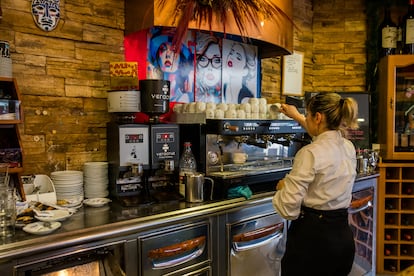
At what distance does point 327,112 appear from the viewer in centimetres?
187

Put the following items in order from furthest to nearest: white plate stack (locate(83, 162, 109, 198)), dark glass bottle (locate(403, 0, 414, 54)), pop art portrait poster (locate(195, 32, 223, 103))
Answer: dark glass bottle (locate(403, 0, 414, 54))
pop art portrait poster (locate(195, 32, 223, 103))
white plate stack (locate(83, 162, 109, 198))

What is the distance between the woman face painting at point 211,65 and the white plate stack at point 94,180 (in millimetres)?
1135

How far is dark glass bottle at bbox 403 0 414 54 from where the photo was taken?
3.48m

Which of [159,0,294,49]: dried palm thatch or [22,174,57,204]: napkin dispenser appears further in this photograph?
[159,0,294,49]: dried palm thatch

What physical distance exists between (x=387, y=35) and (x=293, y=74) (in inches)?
38.2

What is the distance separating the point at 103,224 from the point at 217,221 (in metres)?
0.68

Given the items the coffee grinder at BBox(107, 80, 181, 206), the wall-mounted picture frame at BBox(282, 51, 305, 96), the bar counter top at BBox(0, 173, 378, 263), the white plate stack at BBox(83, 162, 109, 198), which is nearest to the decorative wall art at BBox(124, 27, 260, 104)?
the coffee grinder at BBox(107, 80, 181, 206)

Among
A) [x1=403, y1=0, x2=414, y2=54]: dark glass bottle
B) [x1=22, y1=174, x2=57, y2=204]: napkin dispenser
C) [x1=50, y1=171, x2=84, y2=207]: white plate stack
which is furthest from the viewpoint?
[x1=403, y1=0, x2=414, y2=54]: dark glass bottle

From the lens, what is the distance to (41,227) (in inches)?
63.0

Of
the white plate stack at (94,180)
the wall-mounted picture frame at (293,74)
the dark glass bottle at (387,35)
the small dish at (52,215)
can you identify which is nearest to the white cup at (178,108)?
the white plate stack at (94,180)

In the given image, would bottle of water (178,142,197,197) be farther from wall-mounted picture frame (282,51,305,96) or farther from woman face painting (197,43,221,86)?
wall-mounted picture frame (282,51,305,96)

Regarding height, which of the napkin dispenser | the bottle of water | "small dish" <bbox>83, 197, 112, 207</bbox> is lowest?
"small dish" <bbox>83, 197, 112, 207</bbox>

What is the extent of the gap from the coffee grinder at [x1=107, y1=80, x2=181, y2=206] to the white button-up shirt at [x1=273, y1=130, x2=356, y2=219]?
73 cm

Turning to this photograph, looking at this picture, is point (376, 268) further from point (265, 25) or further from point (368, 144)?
point (265, 25)
